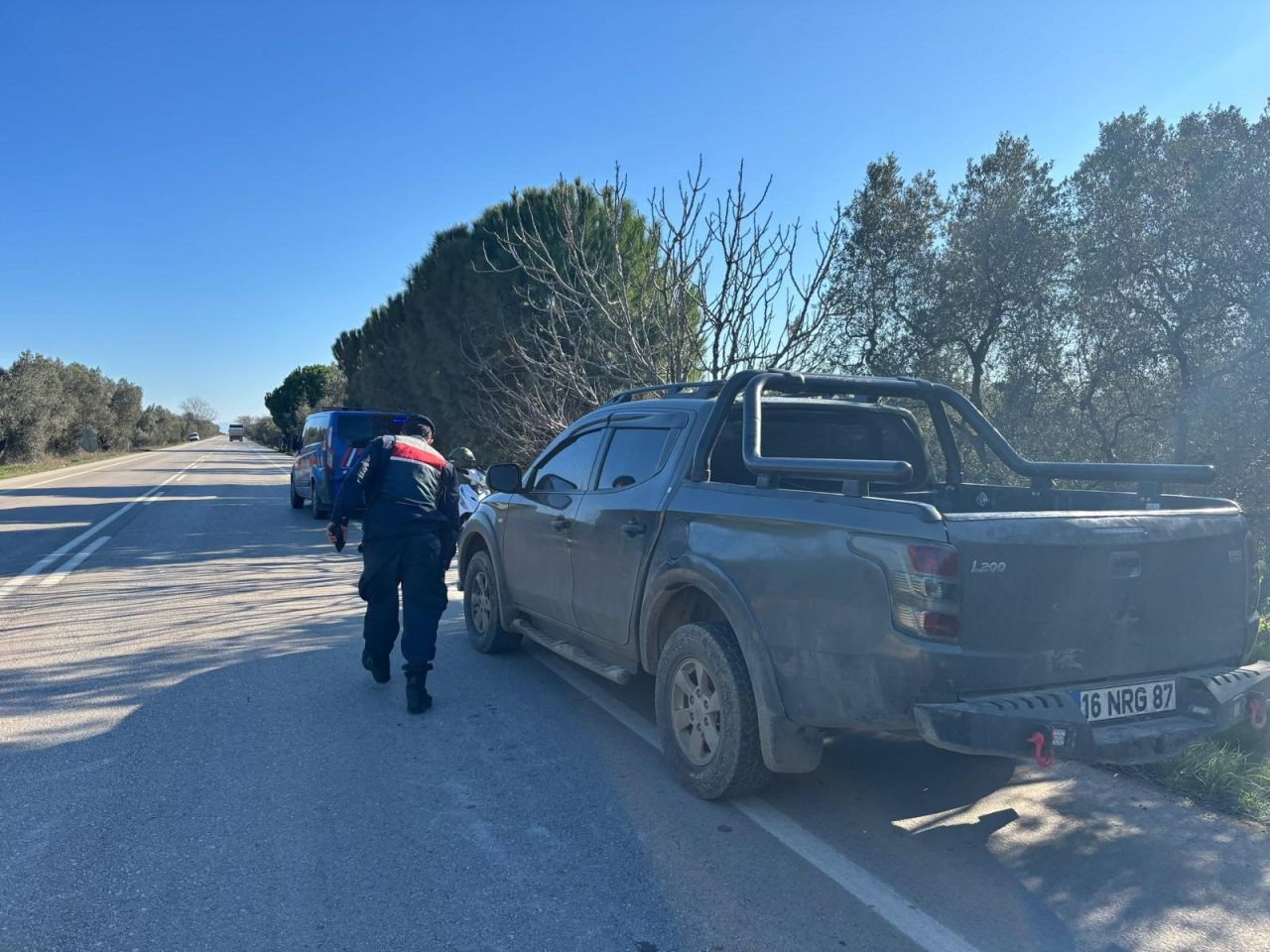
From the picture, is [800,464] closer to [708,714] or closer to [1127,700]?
[708,714]

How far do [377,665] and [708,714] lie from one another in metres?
2.68

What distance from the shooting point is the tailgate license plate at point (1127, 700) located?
10.8 ft

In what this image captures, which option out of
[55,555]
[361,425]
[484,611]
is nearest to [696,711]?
[484,611]

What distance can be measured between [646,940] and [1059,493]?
3.15m

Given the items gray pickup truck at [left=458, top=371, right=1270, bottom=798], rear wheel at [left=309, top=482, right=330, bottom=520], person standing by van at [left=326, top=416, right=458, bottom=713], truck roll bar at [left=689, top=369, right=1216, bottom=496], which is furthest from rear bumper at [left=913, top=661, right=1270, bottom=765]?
rear wheel at [left=309, top=482, right=330, bottom=520]

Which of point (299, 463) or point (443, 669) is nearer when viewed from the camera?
point (443, 669)

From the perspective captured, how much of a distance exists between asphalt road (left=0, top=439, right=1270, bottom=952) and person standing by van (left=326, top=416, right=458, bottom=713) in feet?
1.82

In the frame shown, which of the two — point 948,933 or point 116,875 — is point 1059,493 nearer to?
point 948,933

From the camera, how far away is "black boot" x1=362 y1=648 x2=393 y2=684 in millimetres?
5773

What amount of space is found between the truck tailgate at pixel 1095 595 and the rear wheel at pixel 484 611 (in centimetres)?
389

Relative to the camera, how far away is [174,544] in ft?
43.9

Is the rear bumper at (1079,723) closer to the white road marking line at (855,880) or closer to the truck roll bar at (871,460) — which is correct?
the white road marking line at (855,880)

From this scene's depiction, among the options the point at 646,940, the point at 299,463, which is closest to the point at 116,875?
the point at 646,940

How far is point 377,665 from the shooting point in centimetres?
579
